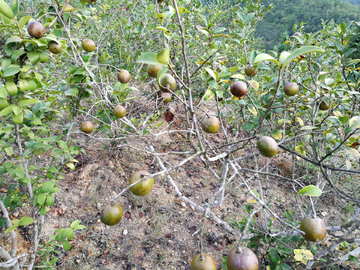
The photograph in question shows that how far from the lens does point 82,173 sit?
247 centimetres

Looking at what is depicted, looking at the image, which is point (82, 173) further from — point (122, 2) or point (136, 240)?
point (122, 2)

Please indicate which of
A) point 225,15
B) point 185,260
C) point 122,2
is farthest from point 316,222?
point 225,15

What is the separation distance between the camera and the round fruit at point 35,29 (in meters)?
0.98

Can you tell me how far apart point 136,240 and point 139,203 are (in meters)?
0.45

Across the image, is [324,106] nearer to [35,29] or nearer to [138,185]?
[138,185]

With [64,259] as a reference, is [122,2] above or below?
above

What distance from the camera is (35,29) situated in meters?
0.99

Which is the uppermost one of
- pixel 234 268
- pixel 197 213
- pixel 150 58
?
pixel 150 58

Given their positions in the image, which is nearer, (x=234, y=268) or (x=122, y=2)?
(x=234, y=268)

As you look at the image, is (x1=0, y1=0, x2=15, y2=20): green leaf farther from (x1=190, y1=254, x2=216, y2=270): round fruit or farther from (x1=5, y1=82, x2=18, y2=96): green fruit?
(x1=190, y1=254, x2=216, y2=270): round fruit

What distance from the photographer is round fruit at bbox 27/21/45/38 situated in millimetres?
982

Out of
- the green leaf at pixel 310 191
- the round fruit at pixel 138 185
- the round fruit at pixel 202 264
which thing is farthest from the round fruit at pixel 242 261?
the round fruit at pixel 138 185

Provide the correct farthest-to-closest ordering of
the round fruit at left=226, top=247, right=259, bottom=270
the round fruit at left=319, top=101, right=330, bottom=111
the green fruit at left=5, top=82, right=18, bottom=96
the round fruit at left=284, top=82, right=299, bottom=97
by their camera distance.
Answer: the round fruit at left=319, top=101, right=330, bottom=111, the round fruit at left=284, top=82, right=299, bottom=97, the green fruit at left=5, top=82, right=18, bottom=96, the round fruit at left=226, top=247, right=259, bottom=270

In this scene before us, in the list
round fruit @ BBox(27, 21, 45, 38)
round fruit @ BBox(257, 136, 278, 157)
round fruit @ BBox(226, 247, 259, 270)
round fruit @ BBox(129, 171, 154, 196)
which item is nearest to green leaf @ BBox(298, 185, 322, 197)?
round fruit @ BBox(257, 136, 278, 157)
